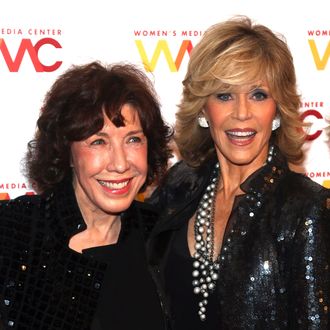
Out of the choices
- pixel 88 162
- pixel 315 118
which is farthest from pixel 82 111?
pixel 315 118

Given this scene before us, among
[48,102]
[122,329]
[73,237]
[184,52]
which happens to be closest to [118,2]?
[184,52]

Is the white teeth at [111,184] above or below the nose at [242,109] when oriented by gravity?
below

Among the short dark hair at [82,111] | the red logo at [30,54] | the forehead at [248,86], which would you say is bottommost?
the short dark hair at [82,111]

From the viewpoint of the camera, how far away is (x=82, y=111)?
241 centimetres

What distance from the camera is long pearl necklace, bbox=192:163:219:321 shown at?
103 inches

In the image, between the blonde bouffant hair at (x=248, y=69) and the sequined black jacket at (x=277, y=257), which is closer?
the sequined black jacket at (x=277, y=257)

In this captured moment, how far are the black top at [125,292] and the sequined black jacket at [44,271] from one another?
0.16 feet

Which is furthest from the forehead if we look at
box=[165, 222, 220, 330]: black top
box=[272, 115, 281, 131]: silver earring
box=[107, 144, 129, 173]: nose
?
box=[165, 222, 220, 330]: black top

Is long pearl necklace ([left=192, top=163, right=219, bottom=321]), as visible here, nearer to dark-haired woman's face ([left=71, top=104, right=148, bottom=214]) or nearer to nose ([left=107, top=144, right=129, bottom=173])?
dark-haired woman's face ([left=71, top=104, right=148, bottom=214])

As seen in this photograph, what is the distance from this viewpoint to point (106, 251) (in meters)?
2.55

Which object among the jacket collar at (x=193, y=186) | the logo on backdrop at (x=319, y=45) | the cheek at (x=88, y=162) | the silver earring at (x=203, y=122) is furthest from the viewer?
the logo on backdrop at (x=319, y=45)

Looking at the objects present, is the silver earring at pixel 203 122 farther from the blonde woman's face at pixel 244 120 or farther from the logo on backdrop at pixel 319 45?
the logo on backdrop at pixel 319 45

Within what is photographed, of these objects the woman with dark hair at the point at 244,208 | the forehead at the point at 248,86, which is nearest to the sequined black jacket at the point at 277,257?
the woman with dark hair at the point at 244,208

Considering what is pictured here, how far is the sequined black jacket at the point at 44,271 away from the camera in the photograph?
2.36 meters
